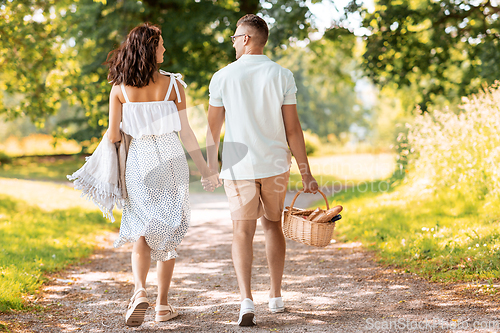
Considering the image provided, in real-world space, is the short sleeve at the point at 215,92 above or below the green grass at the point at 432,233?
above

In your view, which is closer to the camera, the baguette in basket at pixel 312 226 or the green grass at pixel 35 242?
the baguette in basket at pixel 312 226

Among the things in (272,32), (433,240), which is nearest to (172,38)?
(272,32)

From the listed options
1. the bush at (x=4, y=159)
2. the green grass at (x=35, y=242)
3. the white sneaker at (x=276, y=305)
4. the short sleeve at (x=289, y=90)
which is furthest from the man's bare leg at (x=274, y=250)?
the bush at (x=4, y=159)

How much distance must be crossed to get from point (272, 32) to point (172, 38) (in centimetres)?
374

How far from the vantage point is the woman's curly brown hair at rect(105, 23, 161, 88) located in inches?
135

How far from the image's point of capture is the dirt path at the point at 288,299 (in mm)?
3463

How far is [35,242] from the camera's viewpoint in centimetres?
633

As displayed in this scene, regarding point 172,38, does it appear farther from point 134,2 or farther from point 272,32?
point 272,32

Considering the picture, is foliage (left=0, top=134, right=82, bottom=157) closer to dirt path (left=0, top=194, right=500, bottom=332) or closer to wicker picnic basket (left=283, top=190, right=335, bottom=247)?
dirt path (left=0, top=194, right=500, bottom=332)

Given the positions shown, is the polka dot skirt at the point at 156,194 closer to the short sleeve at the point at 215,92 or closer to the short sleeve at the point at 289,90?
the short sleeve at the point at 215,92

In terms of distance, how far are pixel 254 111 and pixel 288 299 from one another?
1747 millimetres

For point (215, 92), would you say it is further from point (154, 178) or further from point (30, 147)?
point (30, 147)

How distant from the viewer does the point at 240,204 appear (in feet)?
11.7

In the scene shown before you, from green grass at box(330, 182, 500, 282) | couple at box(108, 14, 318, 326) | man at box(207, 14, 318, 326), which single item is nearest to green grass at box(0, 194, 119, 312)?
couple at box(108, 14, 318, 326)
